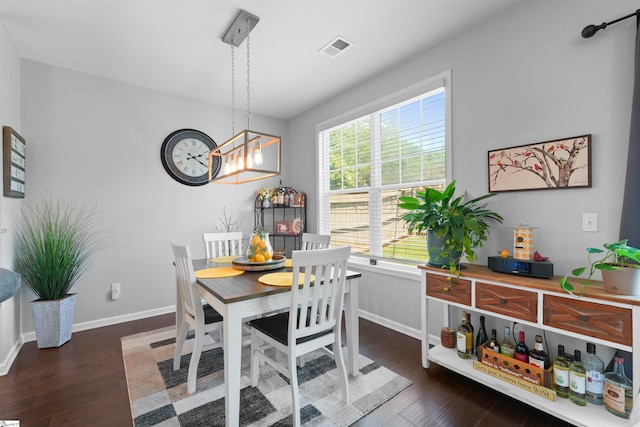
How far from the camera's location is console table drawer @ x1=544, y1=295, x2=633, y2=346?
140 centimetres

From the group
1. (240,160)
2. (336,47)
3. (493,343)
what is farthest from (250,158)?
(493,343)

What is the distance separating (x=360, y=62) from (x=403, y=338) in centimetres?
269

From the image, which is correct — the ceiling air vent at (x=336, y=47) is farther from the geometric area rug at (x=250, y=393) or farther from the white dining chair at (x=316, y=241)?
the geometric area rug at (x=250, y=393)

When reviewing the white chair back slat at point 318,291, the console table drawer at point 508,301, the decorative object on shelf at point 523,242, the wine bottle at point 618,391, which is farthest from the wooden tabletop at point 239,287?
the wine bottle at point 618,391

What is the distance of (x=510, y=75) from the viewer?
2141 mm

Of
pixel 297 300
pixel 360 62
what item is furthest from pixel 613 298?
pixel 360 62

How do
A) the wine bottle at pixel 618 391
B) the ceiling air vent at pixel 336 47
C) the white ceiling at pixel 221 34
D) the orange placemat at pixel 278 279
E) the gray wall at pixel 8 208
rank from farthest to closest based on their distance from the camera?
the ceiling air vent at pixel 336 47, the gray wall at pixel 8 208, the white ceiling at pixel 221 34, the orange placemat at pixel 278 279, the wine bottle at pixel 618 391

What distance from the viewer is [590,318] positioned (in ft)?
4.89

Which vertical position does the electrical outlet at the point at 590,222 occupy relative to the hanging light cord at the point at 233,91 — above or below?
below

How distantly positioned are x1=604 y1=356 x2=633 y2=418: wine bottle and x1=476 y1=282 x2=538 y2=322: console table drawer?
418 mm

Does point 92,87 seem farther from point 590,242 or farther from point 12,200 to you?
point 590,242

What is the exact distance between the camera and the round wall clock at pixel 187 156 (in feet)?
11.4

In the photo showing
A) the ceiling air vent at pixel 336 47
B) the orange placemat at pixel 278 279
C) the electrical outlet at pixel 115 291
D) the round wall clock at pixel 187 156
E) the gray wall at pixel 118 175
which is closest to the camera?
the orange placemat at pixel 278 279

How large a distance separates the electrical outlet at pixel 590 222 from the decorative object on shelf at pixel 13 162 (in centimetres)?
412
